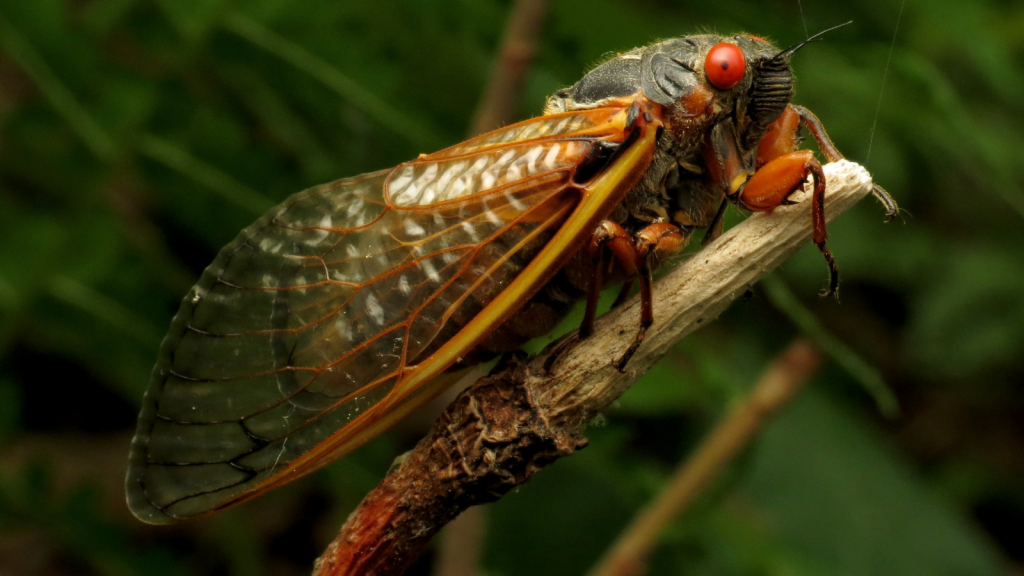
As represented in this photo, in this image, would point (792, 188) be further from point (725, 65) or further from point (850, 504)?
point (850, 504)

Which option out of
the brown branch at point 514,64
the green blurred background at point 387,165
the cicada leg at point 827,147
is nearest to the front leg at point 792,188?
the cicada leg at point 827,147

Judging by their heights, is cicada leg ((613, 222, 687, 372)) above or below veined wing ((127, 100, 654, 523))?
below

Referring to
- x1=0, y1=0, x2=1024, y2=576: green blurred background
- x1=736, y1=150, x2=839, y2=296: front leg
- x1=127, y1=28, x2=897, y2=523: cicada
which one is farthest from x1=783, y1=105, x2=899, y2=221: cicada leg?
x1=0, y1=0, x2=1024, y2=576: green blurred background

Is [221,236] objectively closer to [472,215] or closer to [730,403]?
[472,215]

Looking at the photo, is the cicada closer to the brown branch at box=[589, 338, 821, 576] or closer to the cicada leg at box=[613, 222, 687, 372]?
the cicada leg at box=[613, 222, 687, 372]

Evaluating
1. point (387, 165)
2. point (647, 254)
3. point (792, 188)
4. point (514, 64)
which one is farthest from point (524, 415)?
point (387, 165)

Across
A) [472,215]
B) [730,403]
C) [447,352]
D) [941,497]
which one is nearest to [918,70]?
[730,403]
